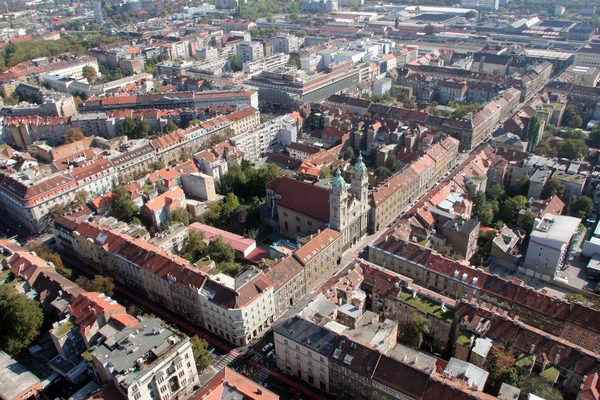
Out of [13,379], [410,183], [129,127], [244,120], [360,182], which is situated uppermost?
[360,182]

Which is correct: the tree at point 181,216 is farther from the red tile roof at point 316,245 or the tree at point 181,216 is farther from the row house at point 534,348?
the row house at point 534,348

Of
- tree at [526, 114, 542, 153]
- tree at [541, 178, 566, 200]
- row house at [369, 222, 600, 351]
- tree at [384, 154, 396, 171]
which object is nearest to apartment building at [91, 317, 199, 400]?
row house at [369, 222, 600, 351]

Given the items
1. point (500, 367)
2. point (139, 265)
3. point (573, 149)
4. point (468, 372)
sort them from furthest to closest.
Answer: point (573, 149)
point (139, 265)
point (500, 367)
point (468, 372)

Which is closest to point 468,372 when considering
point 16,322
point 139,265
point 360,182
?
point 360,182

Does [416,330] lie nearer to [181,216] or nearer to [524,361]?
[524,361]

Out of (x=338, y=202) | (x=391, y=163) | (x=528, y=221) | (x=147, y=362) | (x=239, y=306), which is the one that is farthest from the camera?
(x=391, y=163)

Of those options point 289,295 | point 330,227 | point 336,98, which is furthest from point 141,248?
point 336,98

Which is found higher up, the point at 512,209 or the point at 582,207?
the point at 512,209

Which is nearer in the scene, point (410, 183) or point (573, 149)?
point (410, 183)
